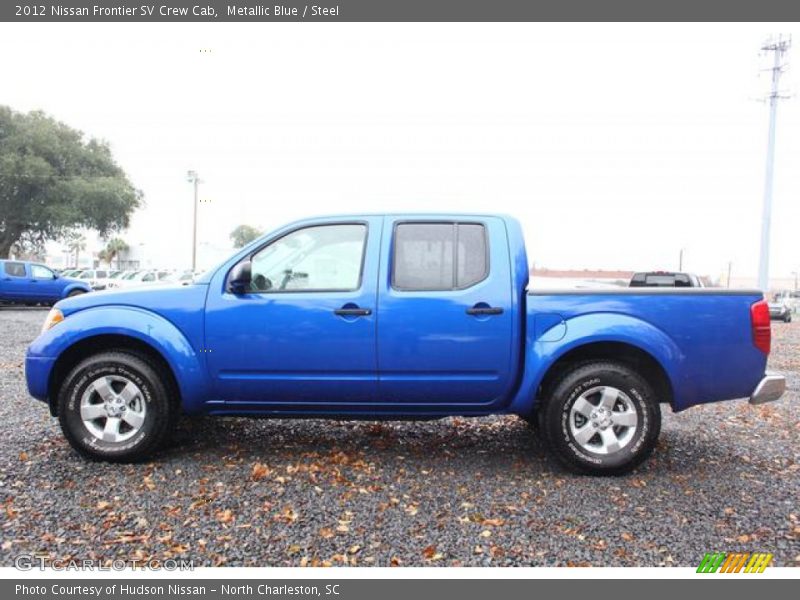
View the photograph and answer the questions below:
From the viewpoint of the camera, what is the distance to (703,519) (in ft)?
10.7

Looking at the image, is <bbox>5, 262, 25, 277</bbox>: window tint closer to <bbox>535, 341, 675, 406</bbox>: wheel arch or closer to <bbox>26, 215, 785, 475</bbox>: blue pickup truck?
<bbox>26, 215, 785, 475</bbox>: blue pickup truck

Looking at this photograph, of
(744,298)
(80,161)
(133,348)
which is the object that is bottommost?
(133,348)

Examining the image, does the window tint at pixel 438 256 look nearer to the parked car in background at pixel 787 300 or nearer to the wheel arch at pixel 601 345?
the wheel arch at pixel 601 345

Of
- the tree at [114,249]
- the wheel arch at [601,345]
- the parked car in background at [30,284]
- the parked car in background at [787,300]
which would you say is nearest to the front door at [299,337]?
the wheel arch at [601,345]

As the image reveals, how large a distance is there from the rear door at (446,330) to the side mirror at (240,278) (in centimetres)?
94

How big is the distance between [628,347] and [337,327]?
2.07 metres

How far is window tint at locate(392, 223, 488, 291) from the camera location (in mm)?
3943

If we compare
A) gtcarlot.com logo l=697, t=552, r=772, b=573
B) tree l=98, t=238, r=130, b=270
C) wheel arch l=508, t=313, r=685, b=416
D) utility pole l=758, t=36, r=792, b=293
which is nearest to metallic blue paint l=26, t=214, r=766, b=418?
wheel arch l=508, t=313, r=685, b=416

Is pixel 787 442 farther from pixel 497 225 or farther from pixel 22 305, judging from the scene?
pixel 22 305

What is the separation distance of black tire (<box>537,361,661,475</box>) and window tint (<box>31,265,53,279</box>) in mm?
20596

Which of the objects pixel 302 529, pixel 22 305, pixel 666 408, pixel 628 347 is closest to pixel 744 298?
pixel 628 347

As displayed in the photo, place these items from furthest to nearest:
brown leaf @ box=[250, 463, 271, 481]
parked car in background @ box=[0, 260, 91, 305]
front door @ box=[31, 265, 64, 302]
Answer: front door @ box=[31, 265, 64, 302]
parked car in background @ box=[0, 260, 91, 305]
brown leaf @ box=[250, 463, 271, 481]

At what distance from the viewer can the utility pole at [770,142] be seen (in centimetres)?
3066

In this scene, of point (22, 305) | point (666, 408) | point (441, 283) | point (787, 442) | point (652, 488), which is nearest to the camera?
point (652, 488)
